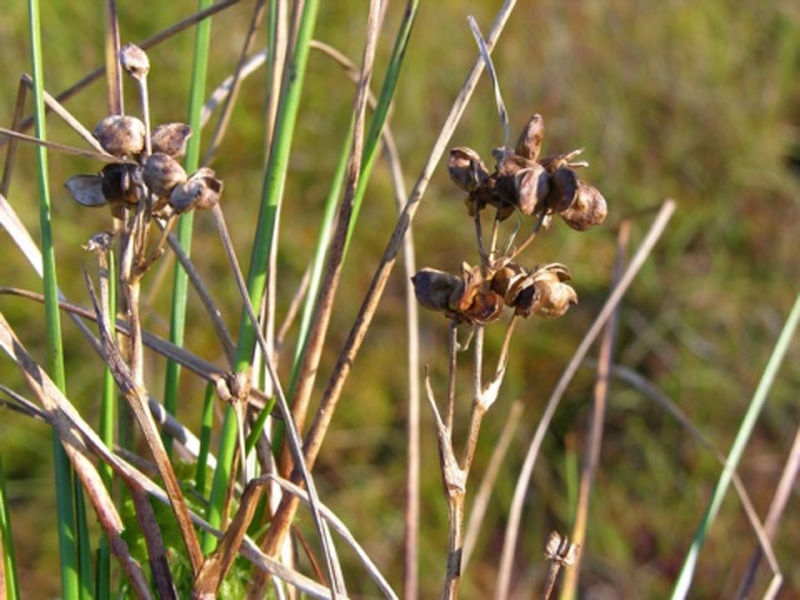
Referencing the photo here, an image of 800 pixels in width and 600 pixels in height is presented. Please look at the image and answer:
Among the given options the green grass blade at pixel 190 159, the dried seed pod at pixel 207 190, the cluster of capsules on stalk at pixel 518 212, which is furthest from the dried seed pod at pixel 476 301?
the green grass blade at pixel 190 159

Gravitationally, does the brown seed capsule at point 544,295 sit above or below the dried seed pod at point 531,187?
below

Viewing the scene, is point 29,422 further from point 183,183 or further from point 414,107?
point 183,183

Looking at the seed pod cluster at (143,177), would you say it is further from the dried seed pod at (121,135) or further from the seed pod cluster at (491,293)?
A: the seed pod cluster at (491,293)

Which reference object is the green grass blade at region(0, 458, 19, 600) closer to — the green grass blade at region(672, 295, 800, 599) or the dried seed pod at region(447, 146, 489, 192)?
the dried seed pod at region(447, 146, 489, 192)

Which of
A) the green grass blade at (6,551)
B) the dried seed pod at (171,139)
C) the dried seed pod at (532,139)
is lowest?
the green grass blade at (6,551)

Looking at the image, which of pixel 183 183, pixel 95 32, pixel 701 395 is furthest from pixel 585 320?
pixel 183 183
